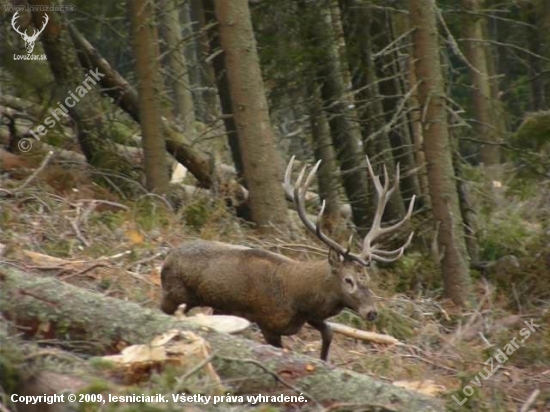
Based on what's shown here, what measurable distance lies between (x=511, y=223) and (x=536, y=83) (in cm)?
1012

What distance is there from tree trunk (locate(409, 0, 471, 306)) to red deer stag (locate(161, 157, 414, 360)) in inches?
134

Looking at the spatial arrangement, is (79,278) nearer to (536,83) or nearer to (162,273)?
(162,273)

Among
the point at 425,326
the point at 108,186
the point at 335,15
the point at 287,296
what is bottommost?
the point at 425,326

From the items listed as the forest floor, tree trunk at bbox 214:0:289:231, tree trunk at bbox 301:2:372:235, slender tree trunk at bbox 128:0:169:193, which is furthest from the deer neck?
tree trunk at bbox 301:2:372:235

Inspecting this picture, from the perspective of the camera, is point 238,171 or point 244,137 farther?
point 238,171

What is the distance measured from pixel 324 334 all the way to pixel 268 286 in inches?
26.5

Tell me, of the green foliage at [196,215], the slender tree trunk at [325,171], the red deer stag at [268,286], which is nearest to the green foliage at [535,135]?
the slender tree trunk at [325,171]

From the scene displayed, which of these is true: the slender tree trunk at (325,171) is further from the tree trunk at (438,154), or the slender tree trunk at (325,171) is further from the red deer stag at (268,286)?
the red deer stag at (268,286)

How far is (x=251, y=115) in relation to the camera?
1345cm

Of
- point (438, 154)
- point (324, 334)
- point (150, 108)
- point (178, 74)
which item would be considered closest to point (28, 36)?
point (150, 108)

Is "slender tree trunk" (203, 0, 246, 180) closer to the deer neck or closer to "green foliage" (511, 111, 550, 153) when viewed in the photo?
"green foliage" (511, 111, 550, 153)

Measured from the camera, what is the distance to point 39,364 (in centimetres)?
706

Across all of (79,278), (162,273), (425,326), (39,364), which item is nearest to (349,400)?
(39,364)

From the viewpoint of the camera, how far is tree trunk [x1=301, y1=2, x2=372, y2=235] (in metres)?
16.4
